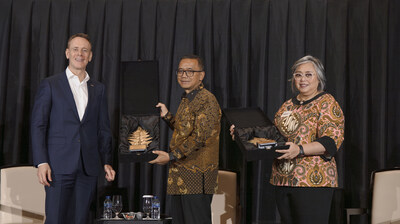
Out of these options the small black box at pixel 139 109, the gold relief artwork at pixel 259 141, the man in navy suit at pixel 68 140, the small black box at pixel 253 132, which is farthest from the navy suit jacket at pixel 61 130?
the gold relief artwork at pixel 259 141

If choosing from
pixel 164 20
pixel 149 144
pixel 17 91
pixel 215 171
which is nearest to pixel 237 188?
pixel 215 171

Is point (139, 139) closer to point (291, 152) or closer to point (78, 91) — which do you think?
point (78, 91)

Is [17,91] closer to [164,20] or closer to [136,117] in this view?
[164,20]

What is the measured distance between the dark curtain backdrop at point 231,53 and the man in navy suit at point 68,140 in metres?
1.22

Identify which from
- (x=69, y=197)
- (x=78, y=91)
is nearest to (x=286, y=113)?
(x=78, y=91)

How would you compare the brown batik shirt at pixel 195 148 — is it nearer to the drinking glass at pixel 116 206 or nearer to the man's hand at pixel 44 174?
the drinking glass at pixel 116 206

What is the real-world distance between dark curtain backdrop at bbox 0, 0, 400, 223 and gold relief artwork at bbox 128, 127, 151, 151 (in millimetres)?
1167

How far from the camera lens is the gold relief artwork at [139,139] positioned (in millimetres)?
2973

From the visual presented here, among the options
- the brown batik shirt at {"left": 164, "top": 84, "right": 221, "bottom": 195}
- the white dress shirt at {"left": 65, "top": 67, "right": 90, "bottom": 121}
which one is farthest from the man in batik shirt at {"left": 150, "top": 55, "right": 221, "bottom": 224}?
the white dress shirt at {"left": 65, "top": 67, "right": 90, "bottom": 121}

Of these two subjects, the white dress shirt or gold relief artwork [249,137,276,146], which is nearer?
gold relief artwork [249,137,276,146]

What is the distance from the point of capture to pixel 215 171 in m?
3.11

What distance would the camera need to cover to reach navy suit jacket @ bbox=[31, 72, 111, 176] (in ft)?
9.36

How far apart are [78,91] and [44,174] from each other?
566 millimetres

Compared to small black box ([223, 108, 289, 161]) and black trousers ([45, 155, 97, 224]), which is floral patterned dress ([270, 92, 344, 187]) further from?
black trousers ([45, 155, 97, 224])
